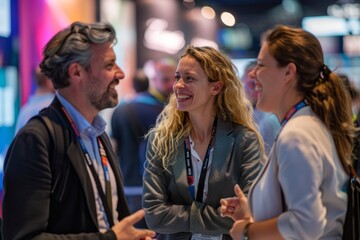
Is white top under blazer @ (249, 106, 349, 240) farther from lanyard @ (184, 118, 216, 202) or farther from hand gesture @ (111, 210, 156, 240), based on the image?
lanyard @ (184, 118, 216, 202)

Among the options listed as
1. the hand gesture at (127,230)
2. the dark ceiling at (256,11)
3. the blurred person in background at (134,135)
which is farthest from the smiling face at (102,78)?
the dark ceiling at (256,11)

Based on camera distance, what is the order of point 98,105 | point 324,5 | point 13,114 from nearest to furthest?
1. point 98,105
2. point 13,114
3. point 324,5

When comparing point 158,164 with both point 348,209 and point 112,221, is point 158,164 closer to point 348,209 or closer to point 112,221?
point 112,221

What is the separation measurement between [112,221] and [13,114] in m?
3.90

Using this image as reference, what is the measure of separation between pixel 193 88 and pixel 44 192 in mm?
1161

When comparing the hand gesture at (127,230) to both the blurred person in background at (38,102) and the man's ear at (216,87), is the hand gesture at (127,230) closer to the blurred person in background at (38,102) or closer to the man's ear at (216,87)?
the man's ear at (216,87)

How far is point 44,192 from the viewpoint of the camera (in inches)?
79.2

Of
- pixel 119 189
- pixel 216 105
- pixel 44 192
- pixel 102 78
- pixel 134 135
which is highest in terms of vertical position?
pixel 102 78

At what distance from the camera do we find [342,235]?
2.08 meters

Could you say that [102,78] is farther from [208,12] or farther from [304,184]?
[208,12]

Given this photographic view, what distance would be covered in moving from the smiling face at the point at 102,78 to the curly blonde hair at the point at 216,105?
63 cm

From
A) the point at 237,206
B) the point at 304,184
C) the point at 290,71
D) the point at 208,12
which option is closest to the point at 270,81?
the point at 290,71

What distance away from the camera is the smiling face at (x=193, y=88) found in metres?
2.95

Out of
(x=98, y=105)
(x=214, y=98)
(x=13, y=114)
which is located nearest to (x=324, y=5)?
(x=13, y=114)
